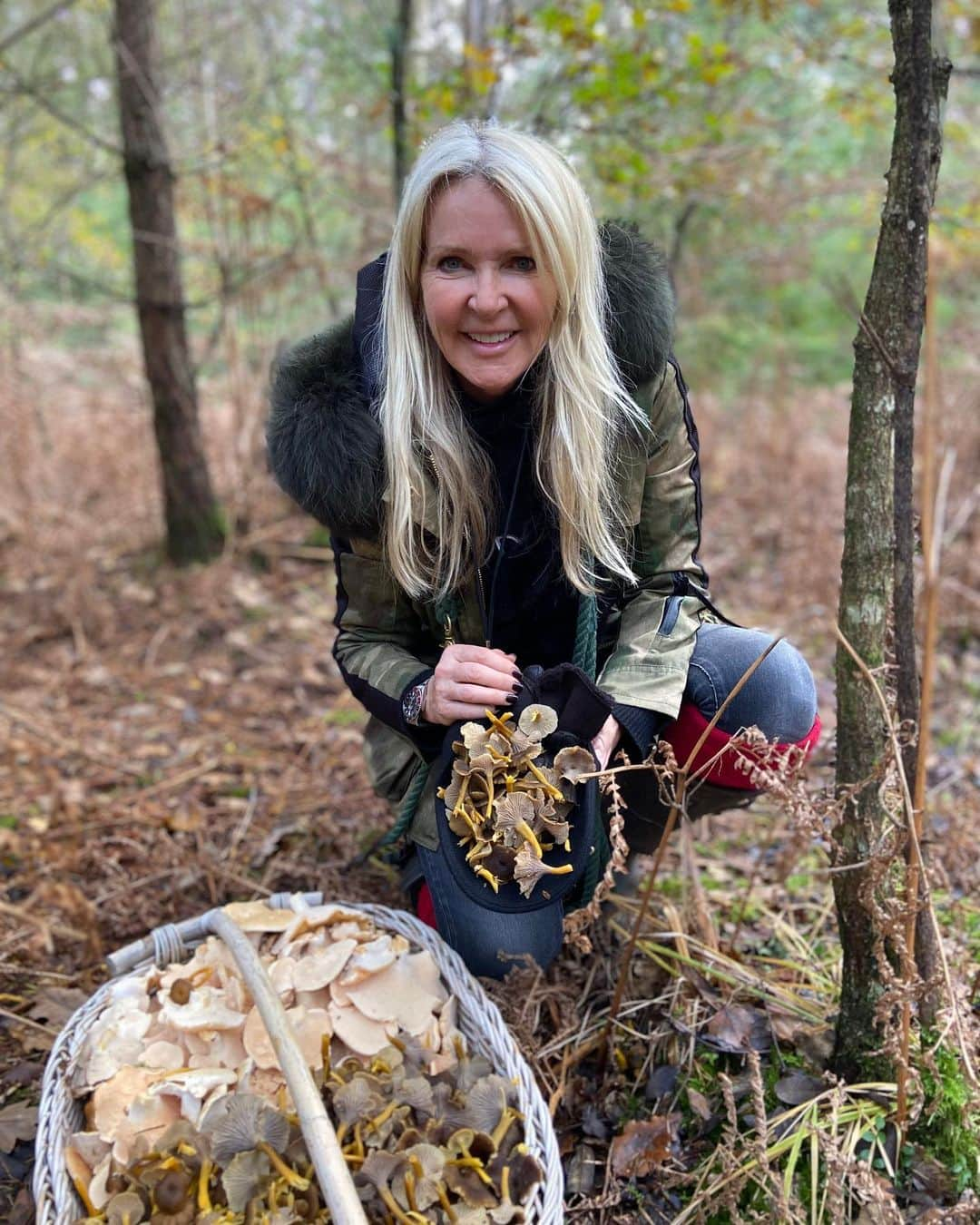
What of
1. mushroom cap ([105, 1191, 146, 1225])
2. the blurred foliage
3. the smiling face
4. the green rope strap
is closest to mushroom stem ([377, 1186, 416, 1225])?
mushroom cap ([105, 1191, 146, 1225])

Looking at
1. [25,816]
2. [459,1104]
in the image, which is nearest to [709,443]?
[25,816]

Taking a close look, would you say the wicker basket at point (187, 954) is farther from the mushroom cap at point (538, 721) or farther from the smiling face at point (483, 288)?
the smiling face at point (483, 288)

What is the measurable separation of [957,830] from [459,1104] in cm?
150

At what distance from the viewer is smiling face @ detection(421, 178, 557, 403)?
66.4 inches

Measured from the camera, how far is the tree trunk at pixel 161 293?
402cm

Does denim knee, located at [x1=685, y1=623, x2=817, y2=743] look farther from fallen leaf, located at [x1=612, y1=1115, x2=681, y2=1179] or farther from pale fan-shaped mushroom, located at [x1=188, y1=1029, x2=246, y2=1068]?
pale fan-shaped mushroom, located at [x1=188, y1=1029, x2=246, y2=1068]

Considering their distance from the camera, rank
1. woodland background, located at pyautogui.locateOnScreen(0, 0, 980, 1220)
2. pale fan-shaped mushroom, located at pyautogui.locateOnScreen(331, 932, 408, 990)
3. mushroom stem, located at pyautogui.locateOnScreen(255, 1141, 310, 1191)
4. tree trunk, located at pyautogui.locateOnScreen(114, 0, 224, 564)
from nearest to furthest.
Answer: mushroom stem, located at pyautogui.locateOnScreen(255, 1141, 310, 1191)
pale fan-shaped mushroom, located at pyautogui.locateOnScreen(331, 932, 408, 990)
woodland background, located at pyautogui.locateOnScreen(0, 0, 980, 1220)
tree trunk, located at pyautogui.locateOnScreen(114, 0, 224, 564)

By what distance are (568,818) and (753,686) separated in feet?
1.64

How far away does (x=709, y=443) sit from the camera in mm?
6652

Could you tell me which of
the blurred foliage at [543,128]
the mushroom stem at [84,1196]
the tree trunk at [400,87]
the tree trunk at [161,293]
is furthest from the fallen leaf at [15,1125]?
the tree trunk at [400,87]

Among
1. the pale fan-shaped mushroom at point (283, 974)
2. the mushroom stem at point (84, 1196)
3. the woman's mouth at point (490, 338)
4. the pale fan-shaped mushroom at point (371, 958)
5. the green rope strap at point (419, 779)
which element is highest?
the woman's mouth at point (490, 338)

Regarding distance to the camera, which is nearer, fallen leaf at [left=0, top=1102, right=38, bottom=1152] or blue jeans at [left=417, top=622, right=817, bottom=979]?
fallen leaf at [left=0, top=1102, right=38, bottom=1152]

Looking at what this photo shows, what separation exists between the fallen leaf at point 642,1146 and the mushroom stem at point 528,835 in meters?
0.62

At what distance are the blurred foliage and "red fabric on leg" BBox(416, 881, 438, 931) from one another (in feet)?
9.59
